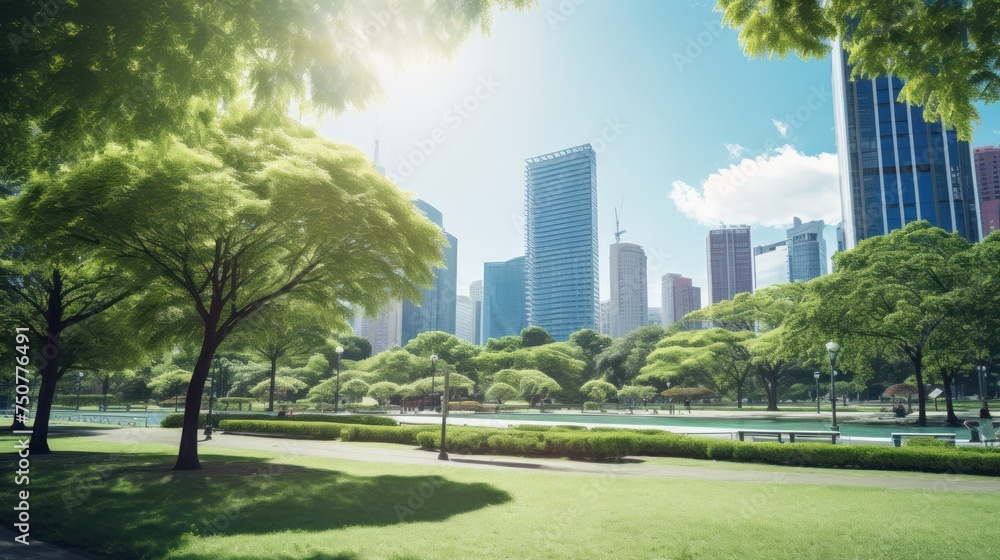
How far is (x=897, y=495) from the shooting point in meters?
11.8

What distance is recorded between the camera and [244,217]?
13.9 meters

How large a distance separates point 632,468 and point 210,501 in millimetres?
11629

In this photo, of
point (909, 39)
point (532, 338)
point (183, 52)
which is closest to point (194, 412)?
→ point (183, 52)

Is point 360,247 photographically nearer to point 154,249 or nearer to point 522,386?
point 154,249

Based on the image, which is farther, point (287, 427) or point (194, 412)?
point (287, 427)

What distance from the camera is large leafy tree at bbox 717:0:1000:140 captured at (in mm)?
6219

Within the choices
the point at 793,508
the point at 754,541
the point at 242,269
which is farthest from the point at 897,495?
the point at 242,269

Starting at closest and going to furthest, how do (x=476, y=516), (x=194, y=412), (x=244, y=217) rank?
(x=476, y=516), (x=244, y=217), (x=194, y=412)

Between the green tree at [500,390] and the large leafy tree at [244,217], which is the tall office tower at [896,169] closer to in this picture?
the green tree at [500,390]

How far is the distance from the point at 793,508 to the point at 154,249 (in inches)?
656

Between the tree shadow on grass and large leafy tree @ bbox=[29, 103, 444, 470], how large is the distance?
2.42 meters

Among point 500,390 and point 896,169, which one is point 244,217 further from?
point 896,169

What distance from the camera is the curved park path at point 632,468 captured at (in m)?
13.7

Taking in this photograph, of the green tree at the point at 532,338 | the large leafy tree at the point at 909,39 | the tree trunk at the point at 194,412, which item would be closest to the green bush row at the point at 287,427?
the tree trunk at the point at 194,412
